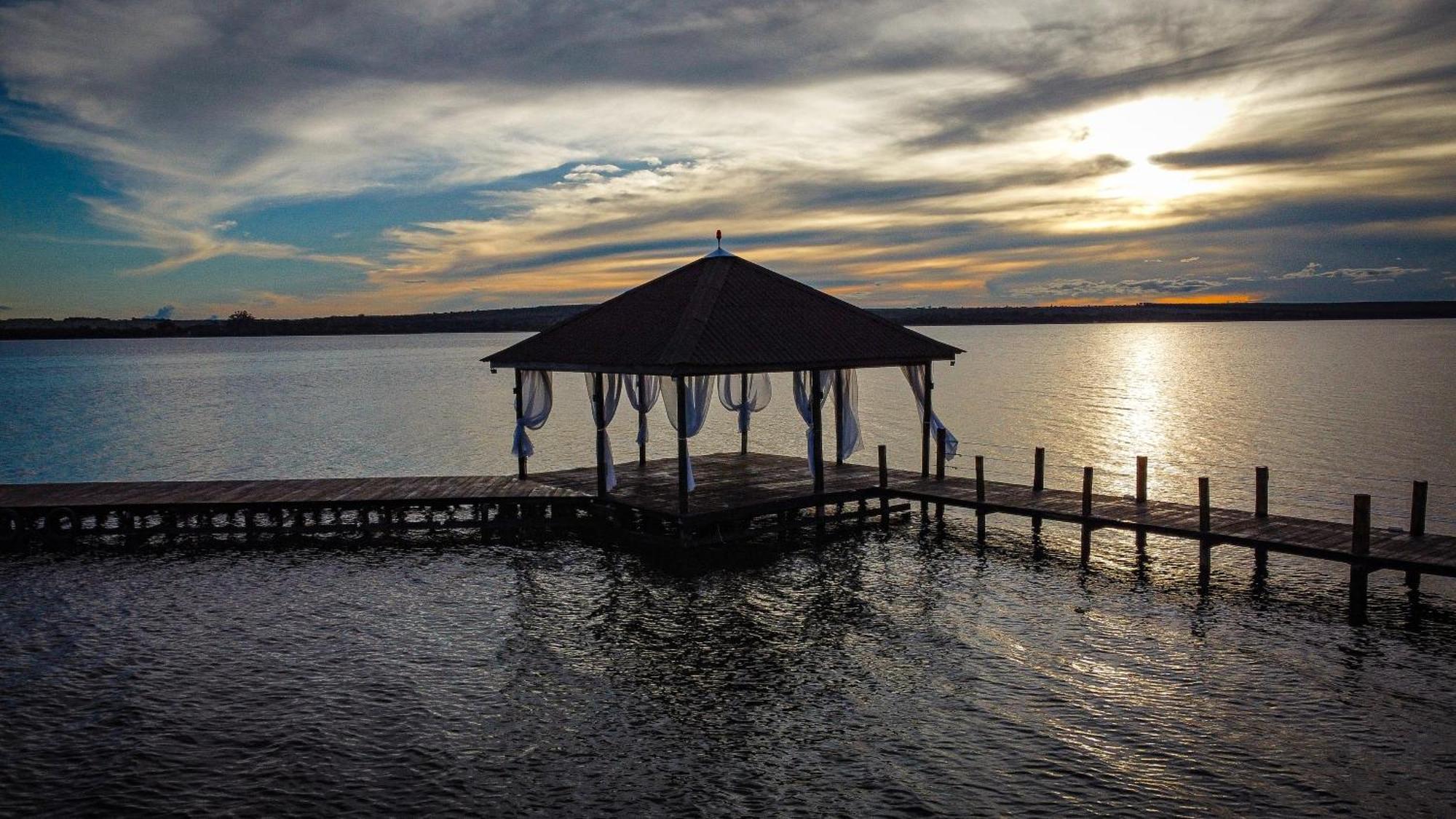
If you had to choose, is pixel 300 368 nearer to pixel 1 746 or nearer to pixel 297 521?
pixel 297 521

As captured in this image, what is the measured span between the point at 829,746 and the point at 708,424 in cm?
3684

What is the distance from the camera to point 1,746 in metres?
10.2

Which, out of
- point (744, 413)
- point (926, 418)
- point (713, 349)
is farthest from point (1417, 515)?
point (744, 413)

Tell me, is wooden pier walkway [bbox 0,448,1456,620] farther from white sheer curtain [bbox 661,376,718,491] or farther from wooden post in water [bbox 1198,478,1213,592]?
white sheer curtain [bbox 661,376,718,491]

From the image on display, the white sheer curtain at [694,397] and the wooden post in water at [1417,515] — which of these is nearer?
the wooden post in water at [1417,515]

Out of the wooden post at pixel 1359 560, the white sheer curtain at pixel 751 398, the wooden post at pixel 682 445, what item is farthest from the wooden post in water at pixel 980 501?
the white sheer curtain at pixel 751 398

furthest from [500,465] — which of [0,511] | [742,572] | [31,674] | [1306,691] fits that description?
[1306,691]

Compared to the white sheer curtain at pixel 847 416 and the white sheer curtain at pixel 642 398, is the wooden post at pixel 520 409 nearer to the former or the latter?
the white sheer curtain at pixel 642 398

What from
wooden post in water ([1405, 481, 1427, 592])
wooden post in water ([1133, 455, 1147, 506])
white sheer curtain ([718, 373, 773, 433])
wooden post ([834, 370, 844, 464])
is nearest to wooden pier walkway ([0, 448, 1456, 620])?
wooden post in water ([1133, 455, 1147, 506])

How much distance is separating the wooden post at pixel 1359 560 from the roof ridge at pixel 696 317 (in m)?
11.3

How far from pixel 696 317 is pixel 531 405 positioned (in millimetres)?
4715

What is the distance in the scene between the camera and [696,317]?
1916 cm

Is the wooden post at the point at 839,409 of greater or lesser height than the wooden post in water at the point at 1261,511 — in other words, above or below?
above

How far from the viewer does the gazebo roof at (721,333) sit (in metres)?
18.4
